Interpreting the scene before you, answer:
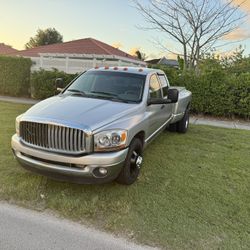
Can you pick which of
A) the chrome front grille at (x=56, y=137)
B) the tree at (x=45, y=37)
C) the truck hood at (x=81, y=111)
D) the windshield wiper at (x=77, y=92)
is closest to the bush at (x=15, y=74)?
the windshield wiper at (x=77, y=92)

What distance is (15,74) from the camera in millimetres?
12828

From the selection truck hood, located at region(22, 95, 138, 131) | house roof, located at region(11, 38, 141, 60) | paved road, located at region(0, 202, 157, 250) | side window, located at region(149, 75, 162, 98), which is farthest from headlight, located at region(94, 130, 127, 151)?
house roof, located at region(11, 38, 141, 60)

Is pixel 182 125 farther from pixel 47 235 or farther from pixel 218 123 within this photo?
pixel 47 235

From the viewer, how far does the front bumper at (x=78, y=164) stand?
329cm

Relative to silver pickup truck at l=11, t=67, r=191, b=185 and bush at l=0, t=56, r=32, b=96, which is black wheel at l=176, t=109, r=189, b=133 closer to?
silver pickup truck at l=11, t=67, r=191, b=185

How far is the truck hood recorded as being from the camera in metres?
3.37

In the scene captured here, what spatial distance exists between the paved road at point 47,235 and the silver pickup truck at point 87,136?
1.80 feet

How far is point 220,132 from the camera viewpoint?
7910mm

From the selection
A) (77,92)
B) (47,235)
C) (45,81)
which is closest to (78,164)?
(47,235)

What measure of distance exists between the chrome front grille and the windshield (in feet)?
3.90

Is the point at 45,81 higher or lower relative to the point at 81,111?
higher

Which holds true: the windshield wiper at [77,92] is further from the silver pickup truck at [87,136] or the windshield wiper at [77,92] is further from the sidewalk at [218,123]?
the sidewalk at [218,123]

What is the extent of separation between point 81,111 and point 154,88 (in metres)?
1.94

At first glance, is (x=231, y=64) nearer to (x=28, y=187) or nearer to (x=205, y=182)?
(x=205, y=182)
